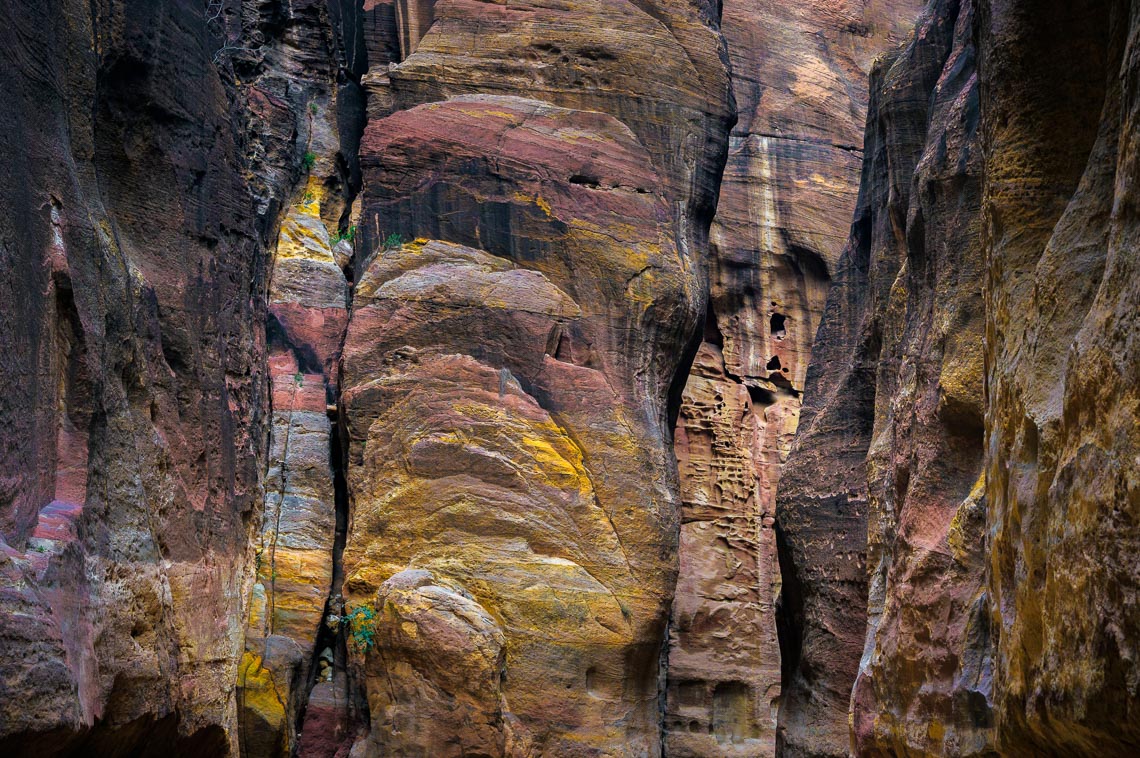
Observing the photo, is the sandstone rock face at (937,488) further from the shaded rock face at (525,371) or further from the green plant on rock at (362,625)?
the green plant on rock at (362,625)

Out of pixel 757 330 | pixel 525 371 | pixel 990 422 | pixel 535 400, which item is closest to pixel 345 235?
pixel 525 371

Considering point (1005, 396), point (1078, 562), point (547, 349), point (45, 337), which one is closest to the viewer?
point (1078, 562)

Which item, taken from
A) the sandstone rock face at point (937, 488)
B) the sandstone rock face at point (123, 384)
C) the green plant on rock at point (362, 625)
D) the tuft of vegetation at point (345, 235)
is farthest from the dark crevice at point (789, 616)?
the tuft of vegetation at point (345, 235)

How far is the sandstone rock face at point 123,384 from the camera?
5938mm

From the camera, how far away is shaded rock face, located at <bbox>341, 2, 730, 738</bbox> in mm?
12641

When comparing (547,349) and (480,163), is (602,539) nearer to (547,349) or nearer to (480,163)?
(547,349)

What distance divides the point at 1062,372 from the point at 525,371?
10.1 m

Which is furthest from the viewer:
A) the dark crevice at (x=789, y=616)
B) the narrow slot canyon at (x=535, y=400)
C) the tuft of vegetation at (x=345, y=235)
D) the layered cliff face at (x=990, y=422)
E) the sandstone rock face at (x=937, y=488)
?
the tuft of vegetation at (x=345, y=235)

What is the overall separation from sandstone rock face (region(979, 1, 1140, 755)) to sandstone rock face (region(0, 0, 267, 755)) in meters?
3.67

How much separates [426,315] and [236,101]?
139 inches

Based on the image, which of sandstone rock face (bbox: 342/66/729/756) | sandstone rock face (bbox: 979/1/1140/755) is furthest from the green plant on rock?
sandstone rock face (bbox: 979/1/1140/755)

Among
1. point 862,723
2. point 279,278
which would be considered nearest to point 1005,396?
point 862,723

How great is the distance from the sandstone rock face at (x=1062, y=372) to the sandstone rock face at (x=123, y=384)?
3669 millimetres

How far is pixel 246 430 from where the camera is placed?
10461 mm
